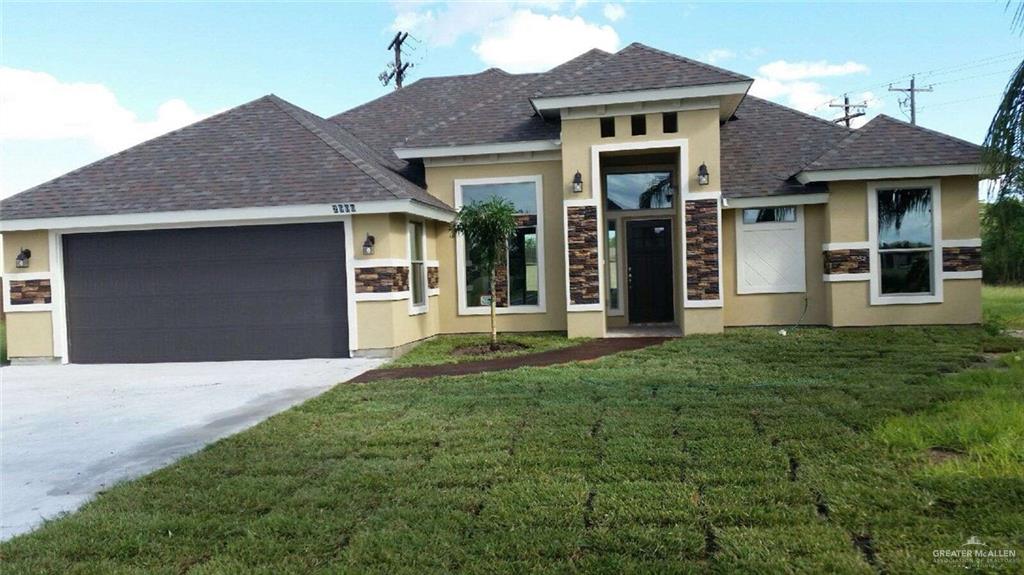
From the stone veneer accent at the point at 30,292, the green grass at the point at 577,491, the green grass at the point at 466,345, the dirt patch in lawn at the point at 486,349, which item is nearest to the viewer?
the green grass at the point at 577,491

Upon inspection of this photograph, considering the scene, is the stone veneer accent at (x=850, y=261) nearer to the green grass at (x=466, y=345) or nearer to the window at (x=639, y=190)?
the window at (x=639, y=190)

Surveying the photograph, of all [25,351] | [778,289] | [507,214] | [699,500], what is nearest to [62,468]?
[699,500]

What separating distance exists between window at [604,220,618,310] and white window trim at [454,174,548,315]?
A: 1.36 meters

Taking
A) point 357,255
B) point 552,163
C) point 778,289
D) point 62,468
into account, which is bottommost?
point 62,468

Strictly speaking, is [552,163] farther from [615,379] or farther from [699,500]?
[699,500]

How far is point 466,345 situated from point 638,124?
15.9 feet

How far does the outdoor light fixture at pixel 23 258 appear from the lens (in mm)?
11625

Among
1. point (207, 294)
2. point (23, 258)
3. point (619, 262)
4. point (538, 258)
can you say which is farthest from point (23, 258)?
point (619, 262)

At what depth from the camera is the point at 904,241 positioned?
466 inches

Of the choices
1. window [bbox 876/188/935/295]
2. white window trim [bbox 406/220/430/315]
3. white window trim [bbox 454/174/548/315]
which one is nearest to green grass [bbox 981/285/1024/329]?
window [bbox 876/188/935/295]

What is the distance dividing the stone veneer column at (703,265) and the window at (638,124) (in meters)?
1.45

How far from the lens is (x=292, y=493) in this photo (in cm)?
432

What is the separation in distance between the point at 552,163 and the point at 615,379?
6.10m

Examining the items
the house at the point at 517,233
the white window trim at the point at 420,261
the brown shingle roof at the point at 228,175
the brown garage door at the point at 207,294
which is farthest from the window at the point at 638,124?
the brown garage door at the point at 207,294
